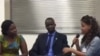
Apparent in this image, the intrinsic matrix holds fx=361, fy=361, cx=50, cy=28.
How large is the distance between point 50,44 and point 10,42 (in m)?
0.77

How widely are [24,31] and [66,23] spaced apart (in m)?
0.85

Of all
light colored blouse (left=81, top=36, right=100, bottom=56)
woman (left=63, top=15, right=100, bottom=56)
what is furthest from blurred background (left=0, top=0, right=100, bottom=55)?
light colored blouse (left=81, top=36, right=100, bottom=56)

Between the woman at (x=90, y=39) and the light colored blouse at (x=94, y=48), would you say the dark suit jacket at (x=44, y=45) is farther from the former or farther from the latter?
the light colored blouse at (x=94, y=48)

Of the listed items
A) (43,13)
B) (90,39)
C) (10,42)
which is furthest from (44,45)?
(90,39)

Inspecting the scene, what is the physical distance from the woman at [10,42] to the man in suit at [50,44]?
1.32ft

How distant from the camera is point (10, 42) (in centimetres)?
539

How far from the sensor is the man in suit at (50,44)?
19.1 feet

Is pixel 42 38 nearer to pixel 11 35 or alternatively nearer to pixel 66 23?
pixel 11 35

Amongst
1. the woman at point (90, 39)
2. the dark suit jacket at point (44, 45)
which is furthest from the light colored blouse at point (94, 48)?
the dark suit jacket at point (44, 45)

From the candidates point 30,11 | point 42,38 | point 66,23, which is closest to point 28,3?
point 30,11

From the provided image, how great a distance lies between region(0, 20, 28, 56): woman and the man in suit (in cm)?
40

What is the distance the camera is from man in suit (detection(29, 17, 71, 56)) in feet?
19.1

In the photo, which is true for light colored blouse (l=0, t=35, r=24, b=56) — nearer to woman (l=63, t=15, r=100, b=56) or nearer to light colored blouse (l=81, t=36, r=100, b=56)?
woman (l=63, t=15, r=100, b=56)

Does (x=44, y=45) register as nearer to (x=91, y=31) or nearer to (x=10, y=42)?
(x=10, y=42)
